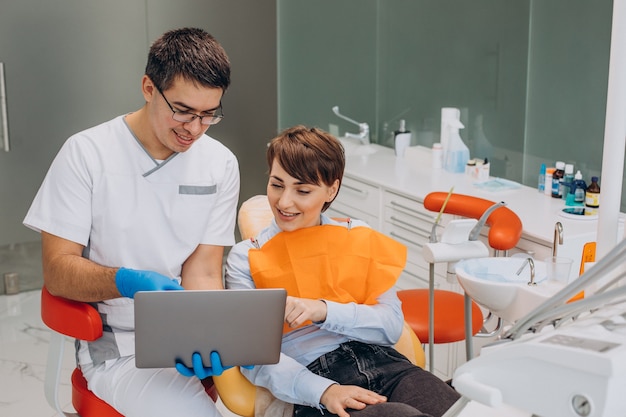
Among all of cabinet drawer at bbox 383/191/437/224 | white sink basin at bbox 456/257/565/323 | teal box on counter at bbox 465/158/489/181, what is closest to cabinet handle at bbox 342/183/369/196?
cabinet drawer at bbox 383/191/437/224

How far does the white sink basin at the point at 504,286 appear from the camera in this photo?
182cm

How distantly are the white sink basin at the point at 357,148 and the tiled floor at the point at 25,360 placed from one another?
160cm

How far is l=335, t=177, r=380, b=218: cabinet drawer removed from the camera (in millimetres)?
3645

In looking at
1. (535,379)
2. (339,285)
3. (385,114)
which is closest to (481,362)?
(535,379)

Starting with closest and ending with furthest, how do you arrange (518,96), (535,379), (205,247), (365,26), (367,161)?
(535,379), (205,247), (518,96), (367,161), (365,26)

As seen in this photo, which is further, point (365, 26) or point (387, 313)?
point (365, 26)

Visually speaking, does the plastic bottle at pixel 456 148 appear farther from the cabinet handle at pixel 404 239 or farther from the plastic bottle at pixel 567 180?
the plastic bottle at pixel 567 180

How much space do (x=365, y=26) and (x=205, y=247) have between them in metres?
2.44

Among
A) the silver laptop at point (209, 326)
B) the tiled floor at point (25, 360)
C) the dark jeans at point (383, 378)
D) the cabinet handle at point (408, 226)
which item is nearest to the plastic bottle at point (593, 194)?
the cabinet handle at point (408, 226)

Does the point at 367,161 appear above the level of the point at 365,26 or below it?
below

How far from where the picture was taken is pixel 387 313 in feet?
6.75

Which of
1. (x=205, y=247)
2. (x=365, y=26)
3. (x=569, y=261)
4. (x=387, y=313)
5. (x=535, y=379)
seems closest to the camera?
(x=535, y=379)

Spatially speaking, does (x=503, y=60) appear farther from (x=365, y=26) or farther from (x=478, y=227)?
(x=478, y=227)

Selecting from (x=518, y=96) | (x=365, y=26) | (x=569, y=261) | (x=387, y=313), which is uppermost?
(x=365, y=26)
